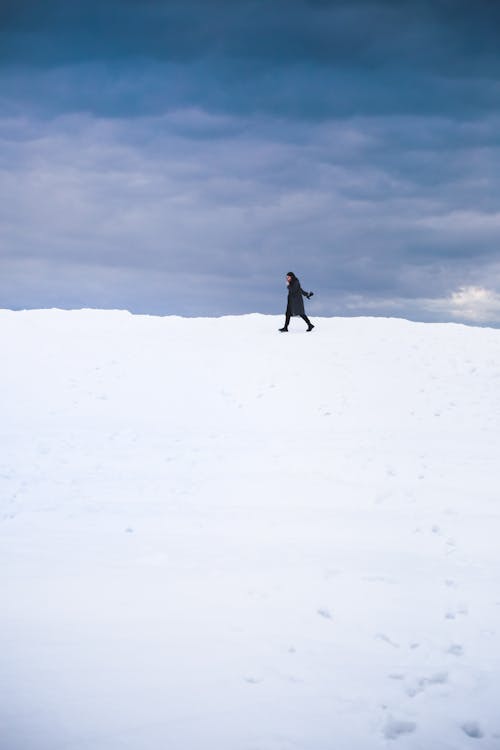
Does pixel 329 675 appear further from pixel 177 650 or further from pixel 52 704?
pixel 52 704

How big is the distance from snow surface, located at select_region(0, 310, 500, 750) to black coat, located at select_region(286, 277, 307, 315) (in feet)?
14.2

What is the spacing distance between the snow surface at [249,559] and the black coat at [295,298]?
4335 mm

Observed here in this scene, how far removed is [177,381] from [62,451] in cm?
463

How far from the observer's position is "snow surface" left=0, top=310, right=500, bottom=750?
4.70m

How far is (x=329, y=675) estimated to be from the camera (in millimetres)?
5176

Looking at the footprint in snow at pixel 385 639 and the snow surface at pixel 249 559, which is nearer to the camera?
the snow surface at pixel 249 559

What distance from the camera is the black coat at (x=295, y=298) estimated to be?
20.0 m

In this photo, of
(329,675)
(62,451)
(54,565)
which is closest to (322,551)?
(329,675)

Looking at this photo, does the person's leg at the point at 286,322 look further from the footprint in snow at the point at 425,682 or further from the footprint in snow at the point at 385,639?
the footprint in snow at the point at 425,682

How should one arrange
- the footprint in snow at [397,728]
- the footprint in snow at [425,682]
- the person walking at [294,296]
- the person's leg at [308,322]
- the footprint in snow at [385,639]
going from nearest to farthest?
the footprint in snow at [397,728]
the footprint in snow at [425,682]
the footprint in snow at [385,639]
the person walking at [294,296]
the person's leg at [308,322]

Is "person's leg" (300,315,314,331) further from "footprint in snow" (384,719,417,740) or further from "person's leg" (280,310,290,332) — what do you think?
"footprint in snow" (384,719,417,740)

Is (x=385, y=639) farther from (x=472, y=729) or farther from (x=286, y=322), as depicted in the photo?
(x=286, y=322)

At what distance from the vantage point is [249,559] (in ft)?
24.2

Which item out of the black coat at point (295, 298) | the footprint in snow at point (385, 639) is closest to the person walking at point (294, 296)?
the black coat at point (295, 298)
